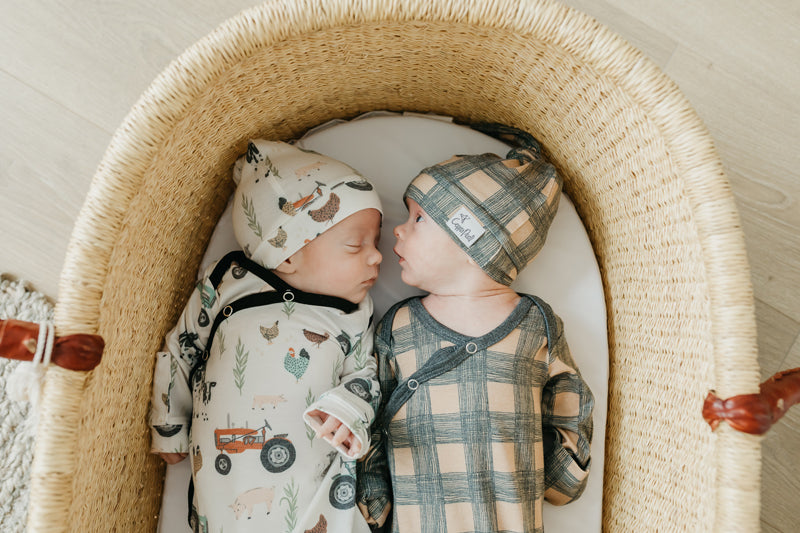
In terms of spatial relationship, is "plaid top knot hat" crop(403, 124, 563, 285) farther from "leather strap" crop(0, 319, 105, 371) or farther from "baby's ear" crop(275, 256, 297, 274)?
"leather strap" crop(0, 319, 105, 371)

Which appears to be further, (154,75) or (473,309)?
(154,75)

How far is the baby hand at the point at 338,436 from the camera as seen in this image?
2.84 ft

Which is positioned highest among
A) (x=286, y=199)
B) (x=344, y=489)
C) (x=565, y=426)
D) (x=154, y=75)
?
(x=154, y=75)

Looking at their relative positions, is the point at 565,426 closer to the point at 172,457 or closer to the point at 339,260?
the point at 339,260

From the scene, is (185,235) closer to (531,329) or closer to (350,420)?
(350,420)

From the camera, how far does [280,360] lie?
0.97m

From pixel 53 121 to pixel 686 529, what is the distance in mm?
1461

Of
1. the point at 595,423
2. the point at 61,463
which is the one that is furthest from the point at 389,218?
the point at 61,463

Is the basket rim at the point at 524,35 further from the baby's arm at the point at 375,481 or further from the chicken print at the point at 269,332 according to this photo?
the baby's arm at the point at 375,481

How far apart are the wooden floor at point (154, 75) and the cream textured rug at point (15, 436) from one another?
0.09 meters

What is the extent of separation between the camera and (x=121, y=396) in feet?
2.86

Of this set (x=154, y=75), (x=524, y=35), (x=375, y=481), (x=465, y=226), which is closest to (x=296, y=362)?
(x=375, y=481)

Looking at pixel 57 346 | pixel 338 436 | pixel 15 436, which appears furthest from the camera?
pixel 15 436

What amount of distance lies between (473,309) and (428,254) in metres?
0.12
